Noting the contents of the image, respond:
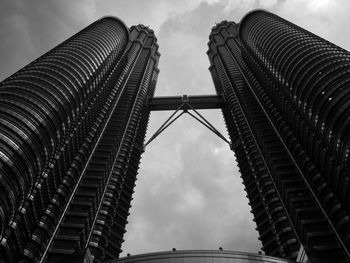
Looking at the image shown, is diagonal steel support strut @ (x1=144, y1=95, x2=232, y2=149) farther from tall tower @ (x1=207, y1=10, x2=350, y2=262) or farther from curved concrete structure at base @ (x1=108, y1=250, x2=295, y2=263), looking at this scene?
curved concrete structure at base @ (x1=108, y1=250, x2=295, y2=263)

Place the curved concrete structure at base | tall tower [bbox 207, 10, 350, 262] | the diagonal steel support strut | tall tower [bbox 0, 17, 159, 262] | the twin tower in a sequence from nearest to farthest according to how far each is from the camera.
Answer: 1. the curved concrete structure at base
2. tall tower [bbox 0, 17, 159, 262]
3. the twin tower
4. tall tower [bbox 207, 10, 350, 262]
5. the diagonal steel support strut

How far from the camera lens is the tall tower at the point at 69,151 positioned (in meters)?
61.4

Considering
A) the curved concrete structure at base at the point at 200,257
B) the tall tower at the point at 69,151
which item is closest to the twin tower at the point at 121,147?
the tall tower at the point at 69,151

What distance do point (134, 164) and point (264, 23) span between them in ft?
199

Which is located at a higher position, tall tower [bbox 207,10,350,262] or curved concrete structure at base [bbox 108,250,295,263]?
tall tower [bbox 207,10,350,262]

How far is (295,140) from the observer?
94625mm

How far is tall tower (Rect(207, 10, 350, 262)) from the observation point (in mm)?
69375

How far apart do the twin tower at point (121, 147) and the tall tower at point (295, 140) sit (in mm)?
286

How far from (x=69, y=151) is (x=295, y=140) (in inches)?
2156

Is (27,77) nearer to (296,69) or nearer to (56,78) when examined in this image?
(56,78)

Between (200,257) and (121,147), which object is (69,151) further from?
(200,257)

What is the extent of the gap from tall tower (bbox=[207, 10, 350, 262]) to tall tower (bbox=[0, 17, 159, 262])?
34745 mm

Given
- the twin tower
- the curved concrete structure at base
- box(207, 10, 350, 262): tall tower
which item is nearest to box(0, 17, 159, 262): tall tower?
the twin tower

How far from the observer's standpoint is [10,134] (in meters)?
60.7
